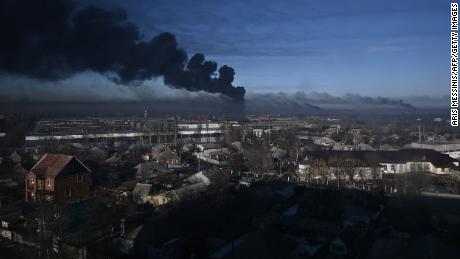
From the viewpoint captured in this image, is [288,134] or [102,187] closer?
[102,187]

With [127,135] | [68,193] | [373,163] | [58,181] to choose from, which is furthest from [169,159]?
[127,135]

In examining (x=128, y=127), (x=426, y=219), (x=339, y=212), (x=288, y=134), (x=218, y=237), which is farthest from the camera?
(x=128, y=127)

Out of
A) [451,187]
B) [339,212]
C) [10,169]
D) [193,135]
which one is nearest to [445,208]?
[339,212]

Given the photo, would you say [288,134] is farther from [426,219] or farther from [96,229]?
[96,229]

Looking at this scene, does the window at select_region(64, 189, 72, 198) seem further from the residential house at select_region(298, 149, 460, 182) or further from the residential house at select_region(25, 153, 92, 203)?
the residential house at select_region(298, 149, 460, 182)

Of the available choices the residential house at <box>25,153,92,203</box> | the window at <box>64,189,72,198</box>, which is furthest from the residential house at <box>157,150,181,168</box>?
the window at <box>64,189,72,198</box>

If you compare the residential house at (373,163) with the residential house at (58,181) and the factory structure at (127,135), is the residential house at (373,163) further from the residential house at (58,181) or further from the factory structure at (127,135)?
the factory structure at (127,135)

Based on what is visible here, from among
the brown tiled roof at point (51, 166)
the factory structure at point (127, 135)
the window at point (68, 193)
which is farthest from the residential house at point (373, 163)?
the factory structure at point (127, 135)

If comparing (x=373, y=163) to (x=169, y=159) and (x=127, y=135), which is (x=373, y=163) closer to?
(x=169, y=159)
